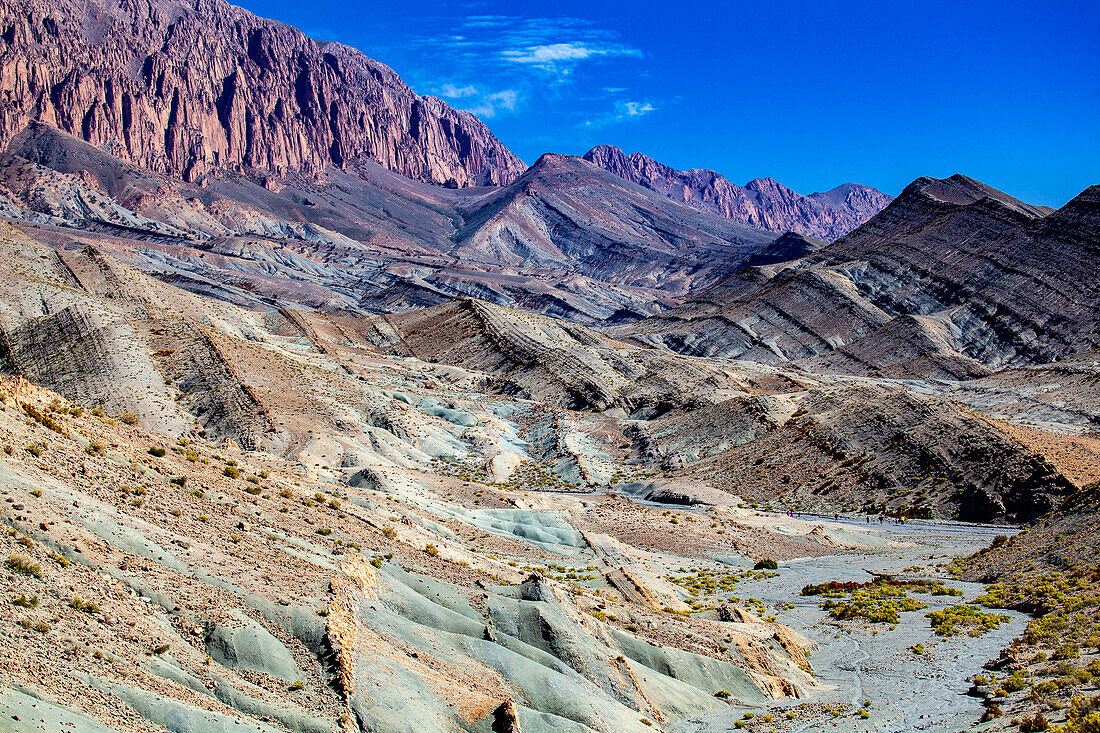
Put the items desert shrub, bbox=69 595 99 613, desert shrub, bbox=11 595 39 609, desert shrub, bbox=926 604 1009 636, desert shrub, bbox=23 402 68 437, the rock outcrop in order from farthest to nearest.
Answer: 1. the rock outcrop
2. desert shrub, bbox=926 604 1009 636
3. desert shrub, bbox=23 402 68 437
4. desert shrub, bbox=69 595 99 613
5. desert shrub, bbox=11 595 39 609

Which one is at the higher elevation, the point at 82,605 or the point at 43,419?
the point at 43,419

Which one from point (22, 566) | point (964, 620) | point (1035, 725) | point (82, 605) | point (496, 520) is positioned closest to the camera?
point (82, 605)

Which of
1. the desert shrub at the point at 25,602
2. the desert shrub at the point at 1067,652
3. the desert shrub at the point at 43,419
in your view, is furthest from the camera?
the desert shrub at the point at 1067,652

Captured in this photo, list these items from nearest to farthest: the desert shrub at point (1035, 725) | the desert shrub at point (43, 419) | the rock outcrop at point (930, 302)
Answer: the desert shrub at point (1035, 725) → the desert shrub at point (43, 419) → the rock outcrop at point (930, 302)

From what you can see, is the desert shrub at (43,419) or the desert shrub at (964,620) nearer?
the desert shrub at (43,419)

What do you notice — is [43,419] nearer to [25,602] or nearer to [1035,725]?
[25,602]

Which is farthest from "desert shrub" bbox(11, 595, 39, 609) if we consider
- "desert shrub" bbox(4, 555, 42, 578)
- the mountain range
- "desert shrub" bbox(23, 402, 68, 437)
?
"desert shrub" bbox(23, 402, 68, 437)

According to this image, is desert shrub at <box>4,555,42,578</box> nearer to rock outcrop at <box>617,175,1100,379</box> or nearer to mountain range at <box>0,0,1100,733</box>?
mountain range at <box>0,0,1100,733</box>

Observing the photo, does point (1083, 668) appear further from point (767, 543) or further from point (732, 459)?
point (732, 459)

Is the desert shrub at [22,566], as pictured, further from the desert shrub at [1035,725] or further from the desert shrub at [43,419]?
the desert shrub at [1035,725]

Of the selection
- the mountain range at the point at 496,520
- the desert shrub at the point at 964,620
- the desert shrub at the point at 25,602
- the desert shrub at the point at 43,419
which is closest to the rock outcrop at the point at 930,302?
the mountain range at the point at 496,520

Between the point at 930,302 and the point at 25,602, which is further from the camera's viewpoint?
the point at 930,302

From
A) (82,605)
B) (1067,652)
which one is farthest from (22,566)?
(1067,652)

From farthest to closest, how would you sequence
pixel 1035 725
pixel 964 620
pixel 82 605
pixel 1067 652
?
pixel 964 620 → pixel 1067 652 → pixel 1035 725 → pixel 82 605
